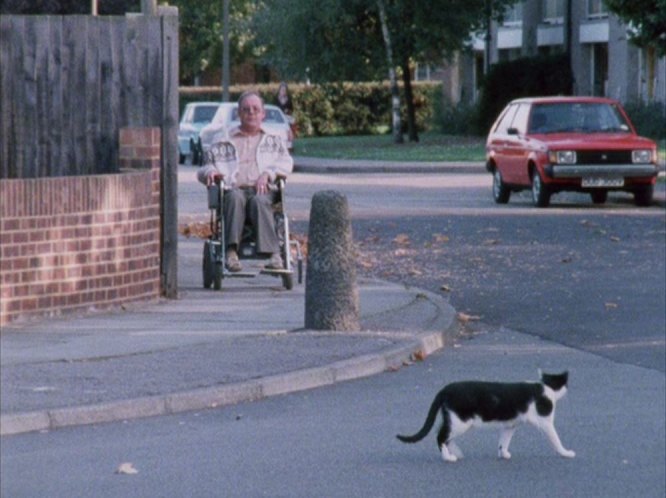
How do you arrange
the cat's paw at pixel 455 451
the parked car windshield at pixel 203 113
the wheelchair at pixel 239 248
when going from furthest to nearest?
1. the parked car windshield at pixel 203 113
2. the wheelchair at pixel 239 248
3. the cat's paw at pixel 455 451

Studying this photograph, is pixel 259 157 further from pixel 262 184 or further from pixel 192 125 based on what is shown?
pixel 192 125

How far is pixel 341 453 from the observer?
28.3 feet

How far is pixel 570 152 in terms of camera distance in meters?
26.0

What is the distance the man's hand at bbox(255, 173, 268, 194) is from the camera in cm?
1540

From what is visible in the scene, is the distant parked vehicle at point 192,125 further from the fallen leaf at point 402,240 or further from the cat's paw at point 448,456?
the cat's paw at point 448,456

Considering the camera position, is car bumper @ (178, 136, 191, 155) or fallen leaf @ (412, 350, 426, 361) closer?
fallen leaf @ (412, 350, 426, 361)

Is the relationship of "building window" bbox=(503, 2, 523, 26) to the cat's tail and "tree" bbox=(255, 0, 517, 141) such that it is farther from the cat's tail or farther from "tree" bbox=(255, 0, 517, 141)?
the cat's tail

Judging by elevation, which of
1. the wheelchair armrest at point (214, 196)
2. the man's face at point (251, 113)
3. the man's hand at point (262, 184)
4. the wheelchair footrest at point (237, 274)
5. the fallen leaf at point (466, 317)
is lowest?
the fallen leaf at point (466, 317)

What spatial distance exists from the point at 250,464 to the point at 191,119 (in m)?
40.5

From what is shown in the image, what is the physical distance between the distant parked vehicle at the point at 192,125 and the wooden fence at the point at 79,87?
3178cm

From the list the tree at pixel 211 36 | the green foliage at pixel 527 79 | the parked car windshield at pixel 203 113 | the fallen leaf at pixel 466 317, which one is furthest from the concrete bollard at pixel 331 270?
the tree at pixel 211 36

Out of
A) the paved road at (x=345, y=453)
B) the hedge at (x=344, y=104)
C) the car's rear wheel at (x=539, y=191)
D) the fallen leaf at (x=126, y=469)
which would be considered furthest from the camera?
the hedge at (x=344, y=104)

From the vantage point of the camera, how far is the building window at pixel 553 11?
61000 mm

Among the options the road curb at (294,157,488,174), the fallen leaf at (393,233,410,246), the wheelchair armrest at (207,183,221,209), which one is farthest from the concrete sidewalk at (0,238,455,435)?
the road curb at (294,157,488,174)
